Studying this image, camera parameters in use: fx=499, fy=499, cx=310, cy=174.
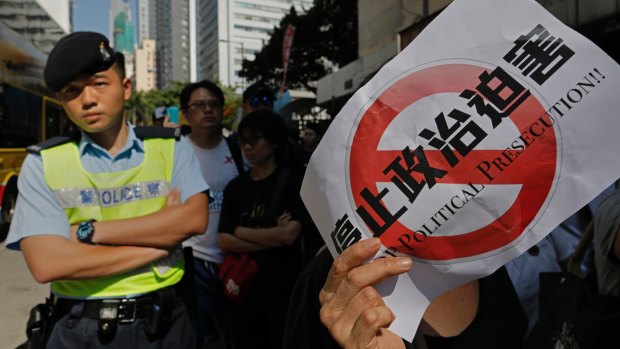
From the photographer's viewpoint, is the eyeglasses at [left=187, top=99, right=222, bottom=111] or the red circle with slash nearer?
the red circle with slash

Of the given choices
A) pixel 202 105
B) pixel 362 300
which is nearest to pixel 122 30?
pixel 202 105

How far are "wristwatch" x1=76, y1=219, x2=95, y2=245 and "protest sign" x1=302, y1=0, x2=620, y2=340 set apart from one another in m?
1.17

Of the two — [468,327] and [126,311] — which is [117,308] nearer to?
[126,311]

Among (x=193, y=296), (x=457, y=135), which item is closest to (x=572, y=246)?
(x=193, y=296)

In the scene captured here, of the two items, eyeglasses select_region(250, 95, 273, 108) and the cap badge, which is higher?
eyeglasses select_region(250, 95, 273, 108)

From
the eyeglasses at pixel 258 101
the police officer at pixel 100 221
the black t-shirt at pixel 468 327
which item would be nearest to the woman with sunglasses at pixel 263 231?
the police officer at pixel 100 221

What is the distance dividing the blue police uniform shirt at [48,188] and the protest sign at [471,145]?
1.23 metres

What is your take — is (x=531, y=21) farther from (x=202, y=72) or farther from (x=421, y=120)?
(x=202, y=72)

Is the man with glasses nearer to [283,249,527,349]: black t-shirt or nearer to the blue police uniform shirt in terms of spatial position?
the blue police uniform shirt

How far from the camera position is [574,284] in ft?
5.40

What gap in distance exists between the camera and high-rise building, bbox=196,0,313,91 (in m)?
102

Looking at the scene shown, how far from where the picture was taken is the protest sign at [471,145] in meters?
0.78

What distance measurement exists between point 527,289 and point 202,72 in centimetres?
12131

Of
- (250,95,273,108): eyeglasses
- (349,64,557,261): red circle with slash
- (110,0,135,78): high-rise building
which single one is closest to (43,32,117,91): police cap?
(349,64,557,261): red circle with slash
